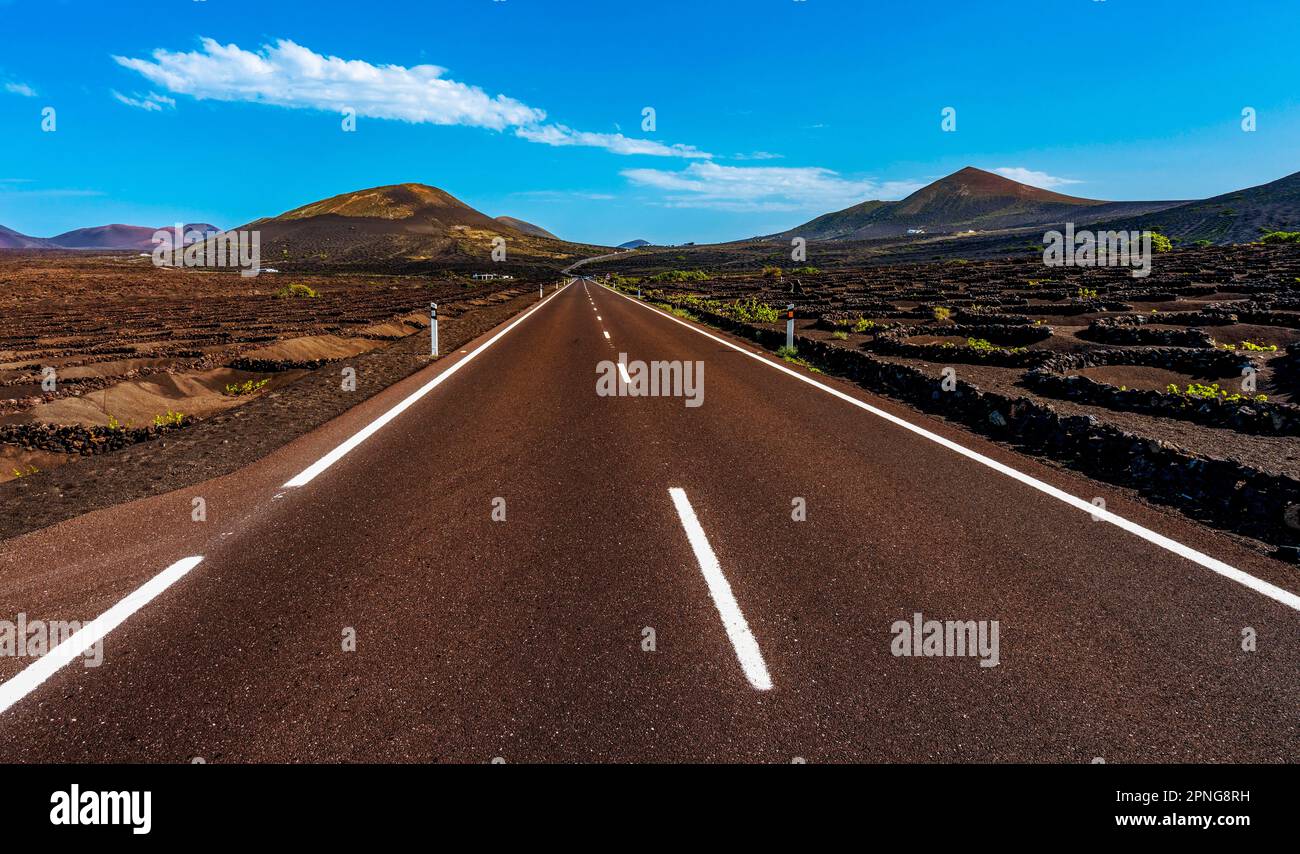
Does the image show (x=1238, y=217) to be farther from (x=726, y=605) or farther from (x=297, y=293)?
(x=726, y=605)

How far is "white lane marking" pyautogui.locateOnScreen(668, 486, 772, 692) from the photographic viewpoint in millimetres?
2926

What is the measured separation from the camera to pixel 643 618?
3381 millimetres

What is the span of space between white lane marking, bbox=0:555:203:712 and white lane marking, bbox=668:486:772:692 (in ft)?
10.9

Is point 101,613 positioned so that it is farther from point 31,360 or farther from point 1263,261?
point 1263,261

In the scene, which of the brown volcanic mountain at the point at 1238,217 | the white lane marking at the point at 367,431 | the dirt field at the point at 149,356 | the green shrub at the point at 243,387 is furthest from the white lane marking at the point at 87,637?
the brown volcanic mountain at the point at 1238,217

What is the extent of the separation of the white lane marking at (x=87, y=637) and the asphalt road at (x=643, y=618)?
0.02 m

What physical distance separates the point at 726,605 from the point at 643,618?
51 centimetres

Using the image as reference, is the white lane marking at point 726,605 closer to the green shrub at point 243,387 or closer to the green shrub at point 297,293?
the green shrub at point 243,387

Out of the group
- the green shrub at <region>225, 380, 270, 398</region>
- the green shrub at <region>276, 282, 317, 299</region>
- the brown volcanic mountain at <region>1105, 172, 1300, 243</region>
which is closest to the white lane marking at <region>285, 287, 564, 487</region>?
the green shrub at <region>225, 380, 270, 398</region>

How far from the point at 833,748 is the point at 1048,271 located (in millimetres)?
52730

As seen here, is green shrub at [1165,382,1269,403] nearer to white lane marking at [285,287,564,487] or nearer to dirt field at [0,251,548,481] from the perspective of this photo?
white lane marking at [285,287,564,487]

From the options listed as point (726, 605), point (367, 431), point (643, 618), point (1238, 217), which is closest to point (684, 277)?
point (367, 431)

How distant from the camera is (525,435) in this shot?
288 inches

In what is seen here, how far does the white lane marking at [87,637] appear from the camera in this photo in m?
2.74
